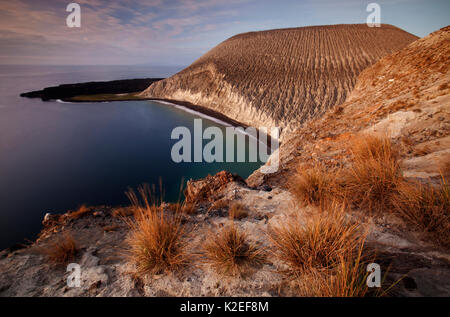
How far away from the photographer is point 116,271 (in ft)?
7.41

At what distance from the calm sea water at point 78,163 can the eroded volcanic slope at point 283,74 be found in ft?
18.1

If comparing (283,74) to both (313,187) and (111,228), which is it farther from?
(111,228)

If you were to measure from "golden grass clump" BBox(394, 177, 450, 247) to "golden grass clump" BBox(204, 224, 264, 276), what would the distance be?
5.71 feet

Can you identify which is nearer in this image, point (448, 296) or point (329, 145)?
point (448, 296)

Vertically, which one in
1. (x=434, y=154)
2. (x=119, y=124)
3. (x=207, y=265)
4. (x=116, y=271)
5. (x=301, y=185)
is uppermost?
(x=119, y=124)

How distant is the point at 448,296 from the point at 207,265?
198 centimetres

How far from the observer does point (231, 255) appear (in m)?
2.04

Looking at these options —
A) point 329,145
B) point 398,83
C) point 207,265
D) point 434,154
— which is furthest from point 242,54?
point 207,265

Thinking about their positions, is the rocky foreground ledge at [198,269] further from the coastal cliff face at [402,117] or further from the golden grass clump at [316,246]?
the coastal cliff face at [402,117]

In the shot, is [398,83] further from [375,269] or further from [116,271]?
[116,271]

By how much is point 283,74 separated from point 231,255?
25528 mm

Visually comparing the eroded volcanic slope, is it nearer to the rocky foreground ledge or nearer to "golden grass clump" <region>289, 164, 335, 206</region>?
"golden grass clump" <region>289, 164, 335, 206</region>

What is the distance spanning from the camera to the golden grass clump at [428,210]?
191 centimetres

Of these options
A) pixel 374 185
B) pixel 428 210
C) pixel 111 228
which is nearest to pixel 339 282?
pixel 428 210
